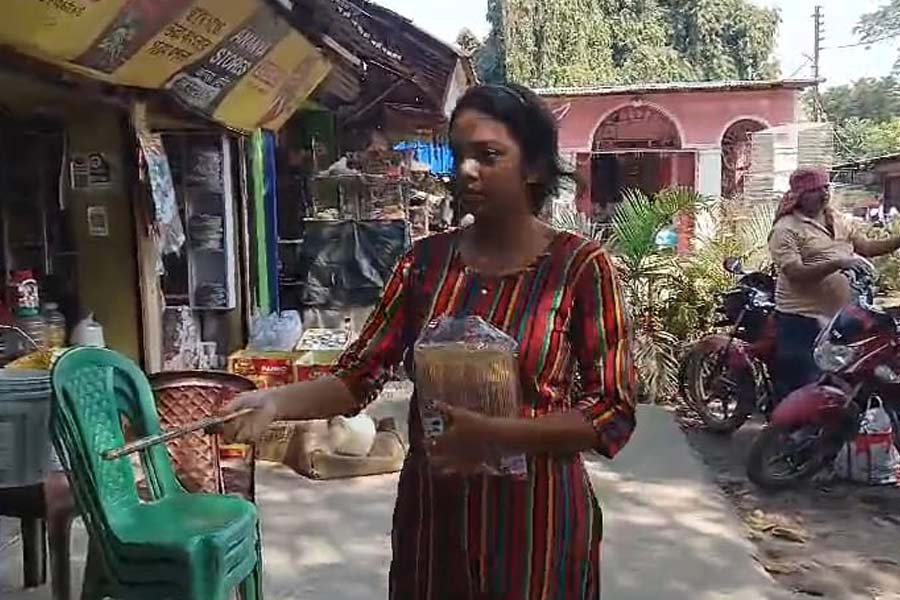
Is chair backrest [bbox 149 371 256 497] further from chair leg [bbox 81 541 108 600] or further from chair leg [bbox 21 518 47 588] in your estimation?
chair leg [bbox 81 541 108 600]

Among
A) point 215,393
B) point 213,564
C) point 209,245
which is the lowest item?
point 213,564

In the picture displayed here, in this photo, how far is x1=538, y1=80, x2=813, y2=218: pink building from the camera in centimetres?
1653

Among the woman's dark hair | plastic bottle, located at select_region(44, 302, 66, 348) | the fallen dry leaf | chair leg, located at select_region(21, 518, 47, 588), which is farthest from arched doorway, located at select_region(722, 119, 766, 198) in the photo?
the woman's dark hair

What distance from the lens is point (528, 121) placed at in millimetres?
1539

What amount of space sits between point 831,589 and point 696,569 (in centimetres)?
51

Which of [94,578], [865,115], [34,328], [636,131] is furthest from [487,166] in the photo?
[865,115]

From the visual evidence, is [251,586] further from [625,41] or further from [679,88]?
[625,41]


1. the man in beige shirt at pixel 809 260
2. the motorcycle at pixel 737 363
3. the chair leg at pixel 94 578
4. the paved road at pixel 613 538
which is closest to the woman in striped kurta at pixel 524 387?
the chair leg at pixel 94 578

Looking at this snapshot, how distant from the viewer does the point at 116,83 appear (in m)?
5.02

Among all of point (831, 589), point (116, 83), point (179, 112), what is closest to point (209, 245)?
point (179, 112)

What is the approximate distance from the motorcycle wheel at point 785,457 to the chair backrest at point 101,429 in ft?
10.6

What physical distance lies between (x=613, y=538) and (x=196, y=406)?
77.7 inches

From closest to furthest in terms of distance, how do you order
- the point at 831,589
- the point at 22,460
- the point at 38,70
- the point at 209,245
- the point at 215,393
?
the point at 22,460 → the point at 215,393 → the point at 831,589 → the point at 38,70 → the point at 209,245

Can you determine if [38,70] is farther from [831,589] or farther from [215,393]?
[831,589]
